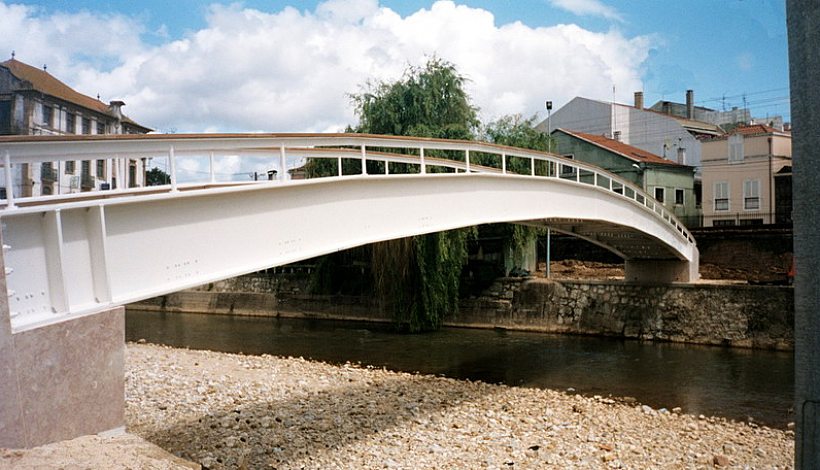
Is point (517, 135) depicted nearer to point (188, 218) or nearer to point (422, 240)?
point (422, 240)

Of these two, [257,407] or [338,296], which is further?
[338,296]

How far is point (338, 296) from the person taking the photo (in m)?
27.6

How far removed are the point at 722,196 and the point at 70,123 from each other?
1179 inches

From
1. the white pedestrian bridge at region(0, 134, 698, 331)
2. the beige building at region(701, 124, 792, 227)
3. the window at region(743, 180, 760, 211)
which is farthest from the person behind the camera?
the window at region(743, 180, 760, 211)

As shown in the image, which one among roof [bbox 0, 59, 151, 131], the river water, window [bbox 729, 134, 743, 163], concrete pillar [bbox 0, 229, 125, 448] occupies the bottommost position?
the river water

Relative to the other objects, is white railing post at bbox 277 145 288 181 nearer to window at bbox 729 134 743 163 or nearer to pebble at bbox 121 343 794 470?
pebble at bbox 121 343 794 470

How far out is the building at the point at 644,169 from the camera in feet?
111

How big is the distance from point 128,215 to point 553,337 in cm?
1859

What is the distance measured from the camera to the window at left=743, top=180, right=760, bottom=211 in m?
32.3

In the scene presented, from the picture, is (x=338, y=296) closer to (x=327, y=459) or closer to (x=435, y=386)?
(x=435, y=386)

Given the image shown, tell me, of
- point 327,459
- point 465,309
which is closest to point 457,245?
point 465,309

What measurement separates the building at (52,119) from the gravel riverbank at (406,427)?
4837mm

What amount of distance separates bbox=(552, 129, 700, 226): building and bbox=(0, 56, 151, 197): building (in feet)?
70.4

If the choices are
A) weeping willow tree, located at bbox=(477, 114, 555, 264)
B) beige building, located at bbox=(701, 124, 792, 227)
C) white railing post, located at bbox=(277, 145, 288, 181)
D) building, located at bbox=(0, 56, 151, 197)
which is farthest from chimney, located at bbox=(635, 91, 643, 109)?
white railing post, located at bbox=(277, 145, 288, 181)
